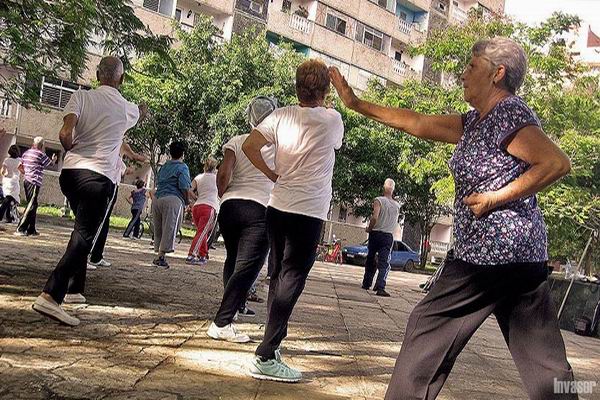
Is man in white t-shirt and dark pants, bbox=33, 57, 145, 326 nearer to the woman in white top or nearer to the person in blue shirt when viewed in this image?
the person in blue shirt

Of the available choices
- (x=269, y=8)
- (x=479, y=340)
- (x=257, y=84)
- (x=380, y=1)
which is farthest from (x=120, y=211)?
(x=479, y=340)

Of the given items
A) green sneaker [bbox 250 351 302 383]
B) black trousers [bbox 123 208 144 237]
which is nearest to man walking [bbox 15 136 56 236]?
black trousers [bbox 123 208 144 237]

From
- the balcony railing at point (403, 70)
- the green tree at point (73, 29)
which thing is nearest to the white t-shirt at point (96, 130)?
the green tree at point (73, 29)

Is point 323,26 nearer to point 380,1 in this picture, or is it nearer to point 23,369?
point 380,1

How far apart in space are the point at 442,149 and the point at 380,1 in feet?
63.0

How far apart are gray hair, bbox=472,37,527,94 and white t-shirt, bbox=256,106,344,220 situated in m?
1.42

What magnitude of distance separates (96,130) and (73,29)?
9.93 feet

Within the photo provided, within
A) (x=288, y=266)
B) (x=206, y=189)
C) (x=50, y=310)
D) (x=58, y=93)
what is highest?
(x=58, y=93)

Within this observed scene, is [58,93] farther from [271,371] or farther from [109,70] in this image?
[271,371]

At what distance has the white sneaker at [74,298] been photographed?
530cm

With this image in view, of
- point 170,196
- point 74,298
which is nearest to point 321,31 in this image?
point 170,196

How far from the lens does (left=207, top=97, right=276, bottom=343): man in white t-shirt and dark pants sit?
4477mm

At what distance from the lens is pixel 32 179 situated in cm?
1111

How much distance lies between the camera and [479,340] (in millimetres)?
7363
